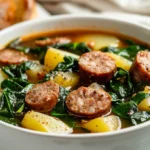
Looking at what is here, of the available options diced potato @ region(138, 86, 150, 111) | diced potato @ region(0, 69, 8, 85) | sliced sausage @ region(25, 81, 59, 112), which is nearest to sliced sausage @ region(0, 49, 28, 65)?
diced potato @ region(0, 69, 8, 85)

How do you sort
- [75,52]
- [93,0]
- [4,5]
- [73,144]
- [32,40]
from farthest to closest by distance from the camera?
[93,0] < [4,5] < [32,40] < [75,52] < [73,144]

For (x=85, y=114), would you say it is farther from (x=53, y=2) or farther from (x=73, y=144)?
(x=53, y=2)

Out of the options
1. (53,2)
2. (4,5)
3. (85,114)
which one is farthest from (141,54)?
(53,2)

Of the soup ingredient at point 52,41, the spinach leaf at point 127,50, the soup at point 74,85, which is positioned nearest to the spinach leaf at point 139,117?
the soup at point 74,85

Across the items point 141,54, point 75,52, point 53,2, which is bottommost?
point 53,2

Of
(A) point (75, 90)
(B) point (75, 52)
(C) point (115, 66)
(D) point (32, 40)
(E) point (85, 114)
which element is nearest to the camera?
(E) point (85, 114)

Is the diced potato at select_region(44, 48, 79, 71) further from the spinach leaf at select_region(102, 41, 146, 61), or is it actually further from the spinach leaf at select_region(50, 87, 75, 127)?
the spinach leaf at select_region(50, 87, 75, 127)

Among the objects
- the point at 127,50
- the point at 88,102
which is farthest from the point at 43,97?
the point at 127,50
